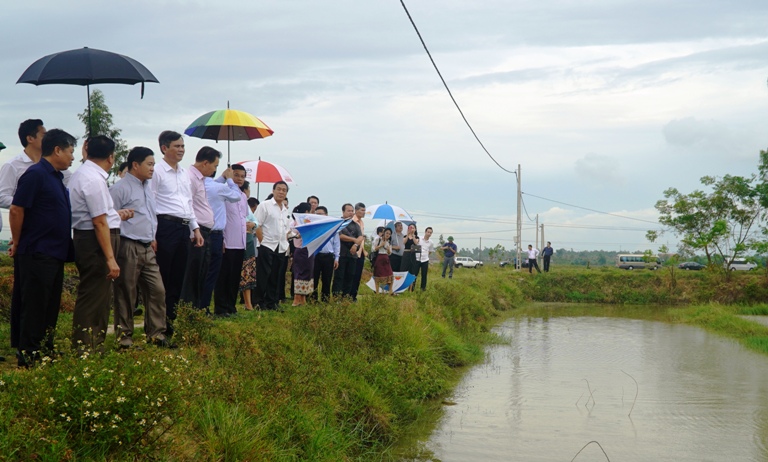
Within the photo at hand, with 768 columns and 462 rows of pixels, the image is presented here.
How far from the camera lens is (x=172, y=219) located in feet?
22.3

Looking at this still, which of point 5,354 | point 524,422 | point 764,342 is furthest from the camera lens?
point 764,342

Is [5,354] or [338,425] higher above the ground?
[5,354]

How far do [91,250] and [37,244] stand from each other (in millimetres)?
372

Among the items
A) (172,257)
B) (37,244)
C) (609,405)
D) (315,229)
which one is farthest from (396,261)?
(37,244)

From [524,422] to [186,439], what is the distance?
177 inches

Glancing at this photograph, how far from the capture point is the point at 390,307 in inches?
421

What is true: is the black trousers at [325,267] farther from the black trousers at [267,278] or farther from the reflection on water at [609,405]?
the reflection on water at [609,405]

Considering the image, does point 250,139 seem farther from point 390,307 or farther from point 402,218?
point 402,218

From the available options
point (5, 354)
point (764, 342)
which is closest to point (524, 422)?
point (5, 354)

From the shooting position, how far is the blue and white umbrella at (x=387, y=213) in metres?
18.0

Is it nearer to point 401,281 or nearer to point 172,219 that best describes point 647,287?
point 401,281

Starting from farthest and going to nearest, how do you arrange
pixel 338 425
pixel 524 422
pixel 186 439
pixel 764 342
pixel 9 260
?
pixel 764 342 < pixel 9 260 < pixel 524 422 < pixel 338 425 < pixel 186 439

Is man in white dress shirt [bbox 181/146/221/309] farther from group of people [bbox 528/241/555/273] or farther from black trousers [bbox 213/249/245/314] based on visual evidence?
group of people [bbox 528/241/555/273]

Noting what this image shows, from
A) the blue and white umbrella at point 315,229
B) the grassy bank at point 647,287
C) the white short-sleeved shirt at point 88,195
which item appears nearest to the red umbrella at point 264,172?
the blue and white umbrella at point 315,229
